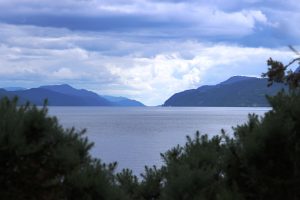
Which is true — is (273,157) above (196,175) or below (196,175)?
above

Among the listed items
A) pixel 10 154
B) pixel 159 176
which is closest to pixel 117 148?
pixel 159 176

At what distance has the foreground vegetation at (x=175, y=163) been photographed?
24.4 feet

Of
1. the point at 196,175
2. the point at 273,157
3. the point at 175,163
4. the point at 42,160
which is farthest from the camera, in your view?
the point at 175,163

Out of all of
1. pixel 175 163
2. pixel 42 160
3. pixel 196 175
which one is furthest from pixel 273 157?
pixel 42 160

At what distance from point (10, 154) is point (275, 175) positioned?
4.43m

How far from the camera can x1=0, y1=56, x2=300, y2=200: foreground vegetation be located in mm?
7430

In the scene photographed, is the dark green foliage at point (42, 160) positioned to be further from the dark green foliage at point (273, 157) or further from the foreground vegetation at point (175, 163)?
the dark green foliage at point (273, 157)

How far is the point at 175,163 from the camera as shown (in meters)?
10.4

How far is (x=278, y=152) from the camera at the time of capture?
9305 mm

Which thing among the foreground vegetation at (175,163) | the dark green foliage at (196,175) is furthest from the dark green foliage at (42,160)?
the dark green foliage at (196,175)

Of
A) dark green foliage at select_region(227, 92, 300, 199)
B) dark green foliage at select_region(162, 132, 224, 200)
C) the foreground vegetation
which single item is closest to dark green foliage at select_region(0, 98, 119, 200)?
the foreground vegetation

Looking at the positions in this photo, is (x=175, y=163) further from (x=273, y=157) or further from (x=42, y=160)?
(x=42, y=160)

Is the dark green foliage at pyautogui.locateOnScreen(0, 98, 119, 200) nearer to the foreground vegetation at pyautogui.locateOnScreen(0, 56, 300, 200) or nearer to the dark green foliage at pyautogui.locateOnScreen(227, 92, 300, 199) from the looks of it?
the foreground vegetation at pyautogui.locateOnScreen(0, 56, 300, 200)

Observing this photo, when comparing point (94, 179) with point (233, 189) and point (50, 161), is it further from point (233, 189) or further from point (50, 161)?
point (233, 189)
